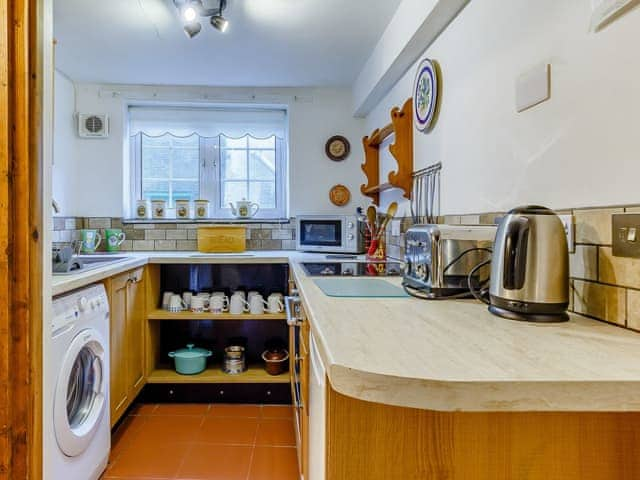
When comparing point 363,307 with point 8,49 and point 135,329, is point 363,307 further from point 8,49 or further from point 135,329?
point 135,329

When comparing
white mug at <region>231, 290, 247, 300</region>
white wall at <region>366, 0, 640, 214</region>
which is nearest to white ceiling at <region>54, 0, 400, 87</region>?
white wall at <region>366, 0, 640, 214</region>

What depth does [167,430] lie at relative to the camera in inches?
88.7

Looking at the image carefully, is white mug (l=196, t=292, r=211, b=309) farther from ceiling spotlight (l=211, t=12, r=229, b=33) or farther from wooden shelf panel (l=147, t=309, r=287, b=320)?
ceiling spotlight (l=211, t=12, r=229, b=33)

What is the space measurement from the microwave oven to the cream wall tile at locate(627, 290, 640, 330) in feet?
6.18

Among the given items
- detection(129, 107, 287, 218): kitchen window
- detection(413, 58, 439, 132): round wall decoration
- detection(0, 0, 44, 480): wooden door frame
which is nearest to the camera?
detection(0, 0, 44, 480): wooden door frame

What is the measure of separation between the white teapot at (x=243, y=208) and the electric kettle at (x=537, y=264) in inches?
99.1

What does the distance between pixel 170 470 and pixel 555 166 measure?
1910mm

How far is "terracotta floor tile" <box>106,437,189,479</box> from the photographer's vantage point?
185 cm

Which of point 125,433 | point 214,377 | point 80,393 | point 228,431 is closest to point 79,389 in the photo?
point 80,393

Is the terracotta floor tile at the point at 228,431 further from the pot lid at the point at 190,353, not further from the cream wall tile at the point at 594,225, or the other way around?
the cream wall tile at the point at 594,225

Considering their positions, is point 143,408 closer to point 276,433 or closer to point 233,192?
point 276,433

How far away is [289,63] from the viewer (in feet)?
8.94

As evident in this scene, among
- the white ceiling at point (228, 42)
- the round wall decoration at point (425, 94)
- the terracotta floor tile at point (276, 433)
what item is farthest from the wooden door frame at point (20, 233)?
the round wall decoration at point (425, 94)

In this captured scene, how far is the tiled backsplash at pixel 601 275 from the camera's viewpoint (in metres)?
0.82
